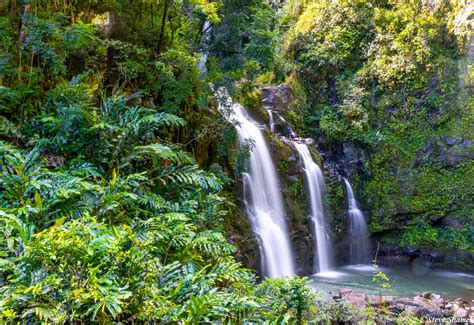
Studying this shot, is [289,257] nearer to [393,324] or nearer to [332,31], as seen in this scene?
[393,324]

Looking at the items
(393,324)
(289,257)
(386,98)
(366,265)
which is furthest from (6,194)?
(386,98)

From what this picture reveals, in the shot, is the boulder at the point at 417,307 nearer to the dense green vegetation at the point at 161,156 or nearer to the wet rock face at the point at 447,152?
the dense green vegetation at the point at 161,156

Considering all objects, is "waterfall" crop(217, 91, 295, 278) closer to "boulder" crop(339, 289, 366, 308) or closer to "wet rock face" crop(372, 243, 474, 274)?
"boulder" crop(339, 289, 366, 308)

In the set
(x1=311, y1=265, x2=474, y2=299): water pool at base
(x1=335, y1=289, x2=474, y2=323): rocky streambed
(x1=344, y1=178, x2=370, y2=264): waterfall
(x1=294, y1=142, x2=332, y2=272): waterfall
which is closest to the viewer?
(x1=335, y1=289, x2=474, y2=323): rocky streambed

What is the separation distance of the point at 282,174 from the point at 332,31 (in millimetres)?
7851

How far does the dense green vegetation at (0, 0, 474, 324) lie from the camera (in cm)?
200

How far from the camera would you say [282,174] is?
9539mm

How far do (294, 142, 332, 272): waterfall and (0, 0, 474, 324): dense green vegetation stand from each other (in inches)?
30.4

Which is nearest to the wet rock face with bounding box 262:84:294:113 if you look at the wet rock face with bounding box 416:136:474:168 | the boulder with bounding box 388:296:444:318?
the wet rock face with bounding box 416:136:474:168

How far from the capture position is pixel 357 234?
1162 centimetres

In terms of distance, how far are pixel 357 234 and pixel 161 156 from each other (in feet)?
32.0

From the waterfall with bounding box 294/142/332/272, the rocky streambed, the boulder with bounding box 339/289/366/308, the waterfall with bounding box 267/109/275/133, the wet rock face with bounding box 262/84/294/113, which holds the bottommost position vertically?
the rocky streambed

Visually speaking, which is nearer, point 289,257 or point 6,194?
point 6,194

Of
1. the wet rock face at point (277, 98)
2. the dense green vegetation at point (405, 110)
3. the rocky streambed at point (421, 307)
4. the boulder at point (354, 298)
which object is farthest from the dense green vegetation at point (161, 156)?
the rocky streambed at point (421, 307)
